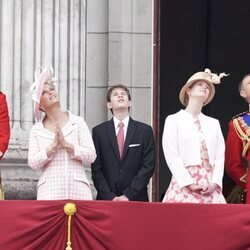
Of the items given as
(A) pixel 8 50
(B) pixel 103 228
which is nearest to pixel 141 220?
(B) pixel 103 228

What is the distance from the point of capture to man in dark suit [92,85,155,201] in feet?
41.3

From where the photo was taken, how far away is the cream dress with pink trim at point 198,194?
39.8 ft

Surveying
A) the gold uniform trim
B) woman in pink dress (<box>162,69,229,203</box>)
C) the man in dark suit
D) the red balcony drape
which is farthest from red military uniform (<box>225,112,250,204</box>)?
the red balcony drape

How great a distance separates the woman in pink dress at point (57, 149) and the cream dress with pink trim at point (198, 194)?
725mm

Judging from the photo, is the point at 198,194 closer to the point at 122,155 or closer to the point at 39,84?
the point at 122,155

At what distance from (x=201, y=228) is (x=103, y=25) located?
394 centimetres

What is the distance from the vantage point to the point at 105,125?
508 inches

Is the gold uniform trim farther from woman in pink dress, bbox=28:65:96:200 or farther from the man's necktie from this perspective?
woman in pink dress, bbox=28:65:96:200

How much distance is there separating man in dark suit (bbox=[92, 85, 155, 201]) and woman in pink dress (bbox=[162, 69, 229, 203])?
1.25 ft

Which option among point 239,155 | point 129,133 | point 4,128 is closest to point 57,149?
point 4,128

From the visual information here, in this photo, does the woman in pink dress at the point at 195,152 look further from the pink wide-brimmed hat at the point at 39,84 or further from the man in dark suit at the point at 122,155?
the pink wide-brimmed hat at the point at 39,84

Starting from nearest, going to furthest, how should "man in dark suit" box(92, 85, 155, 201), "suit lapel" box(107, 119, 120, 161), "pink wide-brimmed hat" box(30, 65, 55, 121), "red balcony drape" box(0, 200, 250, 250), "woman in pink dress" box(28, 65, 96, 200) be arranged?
"red balcony drape" box(0, 200, 250, 250) → "woman in pink dress" box(28, 65, 96, 200) → "pink wide-brimmed hat" box(30, 65, 55, 121) → "man in dark suit" box(92, 85, 155, 201) → "suit lapel" box(107, 119, 120, 161)

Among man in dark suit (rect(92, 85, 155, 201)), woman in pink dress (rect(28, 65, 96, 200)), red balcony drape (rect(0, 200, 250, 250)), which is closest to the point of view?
red balcony drape (rect(0, 200, 250, 250))

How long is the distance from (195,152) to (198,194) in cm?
36
